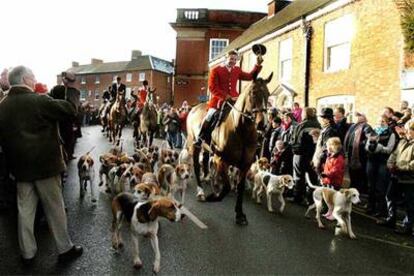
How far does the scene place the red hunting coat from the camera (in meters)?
9.57

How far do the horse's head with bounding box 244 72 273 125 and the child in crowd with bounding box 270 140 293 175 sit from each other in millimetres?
3992

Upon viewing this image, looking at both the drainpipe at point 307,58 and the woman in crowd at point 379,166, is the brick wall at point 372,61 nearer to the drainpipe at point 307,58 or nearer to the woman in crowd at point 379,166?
the drainpipe at point 307,58

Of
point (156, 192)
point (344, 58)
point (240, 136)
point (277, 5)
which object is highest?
point (277, 5)

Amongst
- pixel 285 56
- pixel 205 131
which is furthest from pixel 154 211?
pixel 285 56

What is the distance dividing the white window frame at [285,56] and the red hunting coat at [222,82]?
1373 cm

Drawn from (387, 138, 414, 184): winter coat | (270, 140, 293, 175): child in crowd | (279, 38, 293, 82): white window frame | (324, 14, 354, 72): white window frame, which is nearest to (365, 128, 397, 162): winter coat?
(387, 138, 414, 184): winter coat

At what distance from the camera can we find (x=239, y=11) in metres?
46.2

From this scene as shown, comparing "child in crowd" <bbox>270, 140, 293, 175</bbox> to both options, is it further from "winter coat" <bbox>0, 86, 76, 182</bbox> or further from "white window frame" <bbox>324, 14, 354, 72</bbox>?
"white window frame" <bbox>324, 14, 354, 72</bbox>

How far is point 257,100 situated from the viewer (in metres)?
8.06

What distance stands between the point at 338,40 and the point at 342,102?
8.45ft

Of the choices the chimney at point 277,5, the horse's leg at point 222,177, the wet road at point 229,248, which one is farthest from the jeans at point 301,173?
the chimney at point 277,5

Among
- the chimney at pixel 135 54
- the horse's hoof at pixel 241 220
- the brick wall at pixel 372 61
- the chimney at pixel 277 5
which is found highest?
the chimney at pixel 135 54

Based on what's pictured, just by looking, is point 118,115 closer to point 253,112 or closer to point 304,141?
point 304,141

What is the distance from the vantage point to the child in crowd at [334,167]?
8891 millimetres
